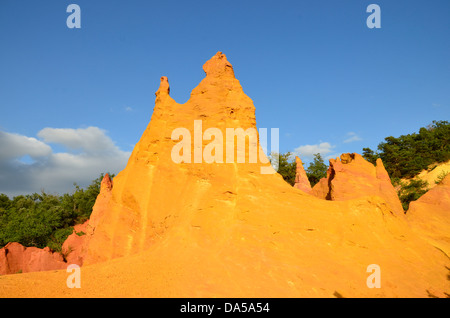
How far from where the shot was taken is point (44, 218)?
34406 millimetres

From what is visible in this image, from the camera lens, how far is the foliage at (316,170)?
4584cm

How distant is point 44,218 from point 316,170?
40500 mm

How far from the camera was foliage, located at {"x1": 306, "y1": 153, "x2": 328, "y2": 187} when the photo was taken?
45.8 m

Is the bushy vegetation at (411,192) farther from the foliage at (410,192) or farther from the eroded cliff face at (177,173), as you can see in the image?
the eroded cliff face at (177,173)

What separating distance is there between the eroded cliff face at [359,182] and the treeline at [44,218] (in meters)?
27.0

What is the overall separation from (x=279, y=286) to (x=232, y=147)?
5754mm

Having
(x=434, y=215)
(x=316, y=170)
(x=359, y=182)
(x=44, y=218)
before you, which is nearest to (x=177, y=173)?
(x=359, y=182)

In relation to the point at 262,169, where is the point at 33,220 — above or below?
below

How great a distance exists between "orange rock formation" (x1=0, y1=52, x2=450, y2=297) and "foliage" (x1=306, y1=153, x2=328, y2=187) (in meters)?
34.8

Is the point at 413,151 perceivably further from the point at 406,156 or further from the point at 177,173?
the point at 177,173
